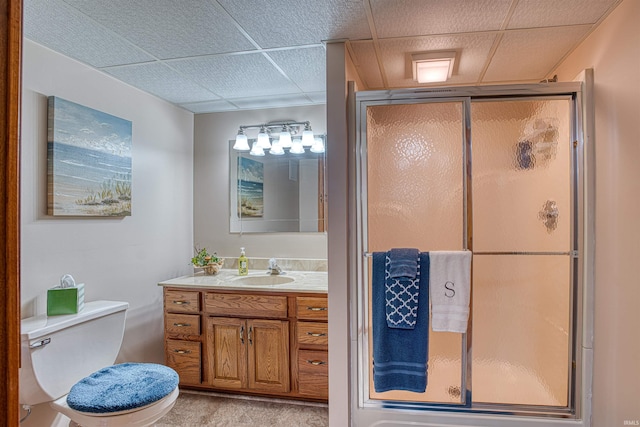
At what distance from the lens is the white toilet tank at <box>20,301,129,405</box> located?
1582 mm

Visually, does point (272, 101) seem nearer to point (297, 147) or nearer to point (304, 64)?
point (297, 147)

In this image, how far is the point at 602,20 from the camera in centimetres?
157

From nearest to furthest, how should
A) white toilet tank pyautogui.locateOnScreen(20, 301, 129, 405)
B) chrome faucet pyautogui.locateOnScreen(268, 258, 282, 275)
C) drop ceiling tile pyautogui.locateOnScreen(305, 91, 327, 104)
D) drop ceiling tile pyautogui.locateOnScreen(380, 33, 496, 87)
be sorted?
white toilet tank pyautogui.locateOnScreen(20, 301, 129, 405) → drop ceiling tile pyautogui.locateOnScreen(380, 33, 496, 87) → drop ceiling tile pyautogui.locateOnScreen(305, 91, 327, 104) → chrome faucet pyautogui.locateOnScreen(268, 258, 282, 275)

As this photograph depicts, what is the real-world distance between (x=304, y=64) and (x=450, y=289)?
1518 mm

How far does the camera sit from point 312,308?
2279 mm

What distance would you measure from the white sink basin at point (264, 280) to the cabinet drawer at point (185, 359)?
1.77ft

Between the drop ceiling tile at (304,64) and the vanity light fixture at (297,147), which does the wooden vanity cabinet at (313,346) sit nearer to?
the vanity light fixture at (297,147)

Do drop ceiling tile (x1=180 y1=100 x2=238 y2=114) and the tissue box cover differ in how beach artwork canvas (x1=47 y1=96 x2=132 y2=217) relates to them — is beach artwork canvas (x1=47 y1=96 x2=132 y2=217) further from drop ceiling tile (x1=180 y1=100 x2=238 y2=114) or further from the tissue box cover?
drop ceiling tile (x1=180 y1=100 x2=238 y2=114)

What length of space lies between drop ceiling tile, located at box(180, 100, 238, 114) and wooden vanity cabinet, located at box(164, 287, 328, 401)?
4.85ft

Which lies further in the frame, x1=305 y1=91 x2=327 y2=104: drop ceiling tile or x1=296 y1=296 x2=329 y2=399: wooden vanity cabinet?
x1=305 y1=91 x2=327 y2=104: drop ceiling tile

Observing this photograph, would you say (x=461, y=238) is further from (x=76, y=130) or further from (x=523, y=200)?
(x=76, y=130)

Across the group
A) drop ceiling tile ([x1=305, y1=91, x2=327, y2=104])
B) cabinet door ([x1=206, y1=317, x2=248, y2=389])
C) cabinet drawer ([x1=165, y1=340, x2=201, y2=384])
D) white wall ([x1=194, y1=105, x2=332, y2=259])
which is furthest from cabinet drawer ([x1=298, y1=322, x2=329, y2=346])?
drop ceiling tile ([x1=305, y1=91, x2=327, y2=104])

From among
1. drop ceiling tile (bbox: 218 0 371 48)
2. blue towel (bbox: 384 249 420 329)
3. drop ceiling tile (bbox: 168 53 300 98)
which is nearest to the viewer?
drop ceiling tile (bbox: 218 0 371 48)

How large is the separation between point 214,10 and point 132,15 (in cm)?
38
